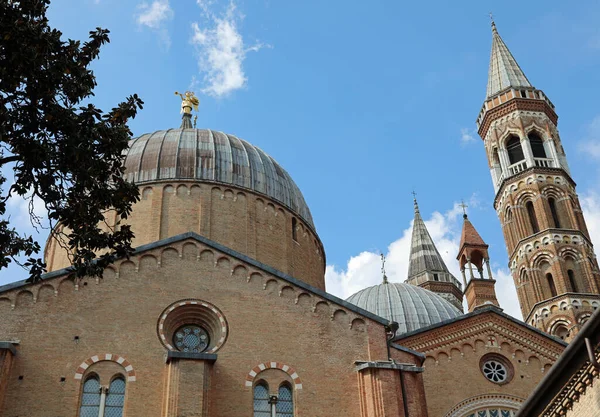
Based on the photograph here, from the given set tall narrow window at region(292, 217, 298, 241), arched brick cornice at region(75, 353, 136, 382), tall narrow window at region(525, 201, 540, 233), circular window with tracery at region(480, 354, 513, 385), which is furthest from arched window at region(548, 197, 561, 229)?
arched brick cornice at region(75, 353, 136, 382)

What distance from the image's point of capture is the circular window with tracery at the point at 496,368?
937 inches

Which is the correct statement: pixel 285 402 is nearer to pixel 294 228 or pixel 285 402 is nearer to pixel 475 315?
pixel 475 315

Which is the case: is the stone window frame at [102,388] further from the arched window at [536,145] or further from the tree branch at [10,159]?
the arched window at [536,145]

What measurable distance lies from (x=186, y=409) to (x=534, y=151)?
33.2m

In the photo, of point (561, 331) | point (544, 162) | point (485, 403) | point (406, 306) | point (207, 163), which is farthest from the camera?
point (544, 162)

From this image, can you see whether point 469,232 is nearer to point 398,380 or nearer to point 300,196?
point 300,196

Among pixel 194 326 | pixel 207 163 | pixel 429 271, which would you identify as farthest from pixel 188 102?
pixel 429 271

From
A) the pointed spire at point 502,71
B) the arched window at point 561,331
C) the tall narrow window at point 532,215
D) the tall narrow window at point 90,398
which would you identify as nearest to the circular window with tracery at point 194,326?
the tall narrow window at point 90,398

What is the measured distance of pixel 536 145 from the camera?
46.1m

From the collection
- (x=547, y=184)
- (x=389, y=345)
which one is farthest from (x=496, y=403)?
(x=547, y=184)

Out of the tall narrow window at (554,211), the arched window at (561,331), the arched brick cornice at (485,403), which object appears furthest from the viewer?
the tall narrow window at (554,211)

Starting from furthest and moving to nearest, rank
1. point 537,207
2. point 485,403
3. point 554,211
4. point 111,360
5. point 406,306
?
point 554,211, point 537,207, point 406,306, point 485,403, point 111,360

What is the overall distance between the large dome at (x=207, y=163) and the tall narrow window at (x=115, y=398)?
474 inches

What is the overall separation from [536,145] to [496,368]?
82.2ft
